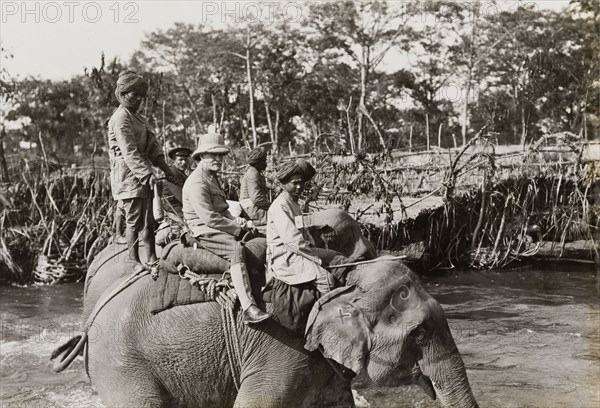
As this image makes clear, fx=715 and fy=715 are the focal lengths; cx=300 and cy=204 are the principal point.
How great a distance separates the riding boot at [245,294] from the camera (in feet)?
17.2

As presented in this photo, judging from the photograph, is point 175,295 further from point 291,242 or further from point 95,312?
point 291,242

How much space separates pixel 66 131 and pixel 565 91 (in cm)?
3160

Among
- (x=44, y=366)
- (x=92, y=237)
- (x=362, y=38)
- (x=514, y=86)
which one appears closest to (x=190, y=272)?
(x=44, y=366)

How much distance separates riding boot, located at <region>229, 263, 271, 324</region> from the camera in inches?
207

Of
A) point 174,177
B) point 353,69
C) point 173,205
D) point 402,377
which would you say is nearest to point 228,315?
point 402,377

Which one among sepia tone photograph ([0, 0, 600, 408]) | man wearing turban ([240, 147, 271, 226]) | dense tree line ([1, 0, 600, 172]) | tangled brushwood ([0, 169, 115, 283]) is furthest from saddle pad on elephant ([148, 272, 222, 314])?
dense tree line ([1, 0, 600, 172])

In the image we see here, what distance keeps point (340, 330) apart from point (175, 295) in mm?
1503

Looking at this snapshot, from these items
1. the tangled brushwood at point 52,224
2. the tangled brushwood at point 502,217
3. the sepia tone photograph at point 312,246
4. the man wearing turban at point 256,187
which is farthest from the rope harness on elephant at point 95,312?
the tangled brushwood at point 52,224

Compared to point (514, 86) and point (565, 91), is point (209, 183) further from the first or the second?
point (565, 91)

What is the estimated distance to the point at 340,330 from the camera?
16.3ft

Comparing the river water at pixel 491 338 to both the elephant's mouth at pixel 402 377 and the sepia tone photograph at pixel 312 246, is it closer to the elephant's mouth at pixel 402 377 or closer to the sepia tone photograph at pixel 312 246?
the sepia tone photograph at pixel 312 246

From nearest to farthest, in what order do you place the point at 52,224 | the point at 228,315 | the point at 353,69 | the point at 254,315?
the point at 254,315 → the point at 228,315 → the point at 52,224 → the point at 353,69

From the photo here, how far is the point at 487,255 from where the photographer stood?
18.1 meters

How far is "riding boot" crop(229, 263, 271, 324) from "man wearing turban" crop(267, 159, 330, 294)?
8.7 inches
